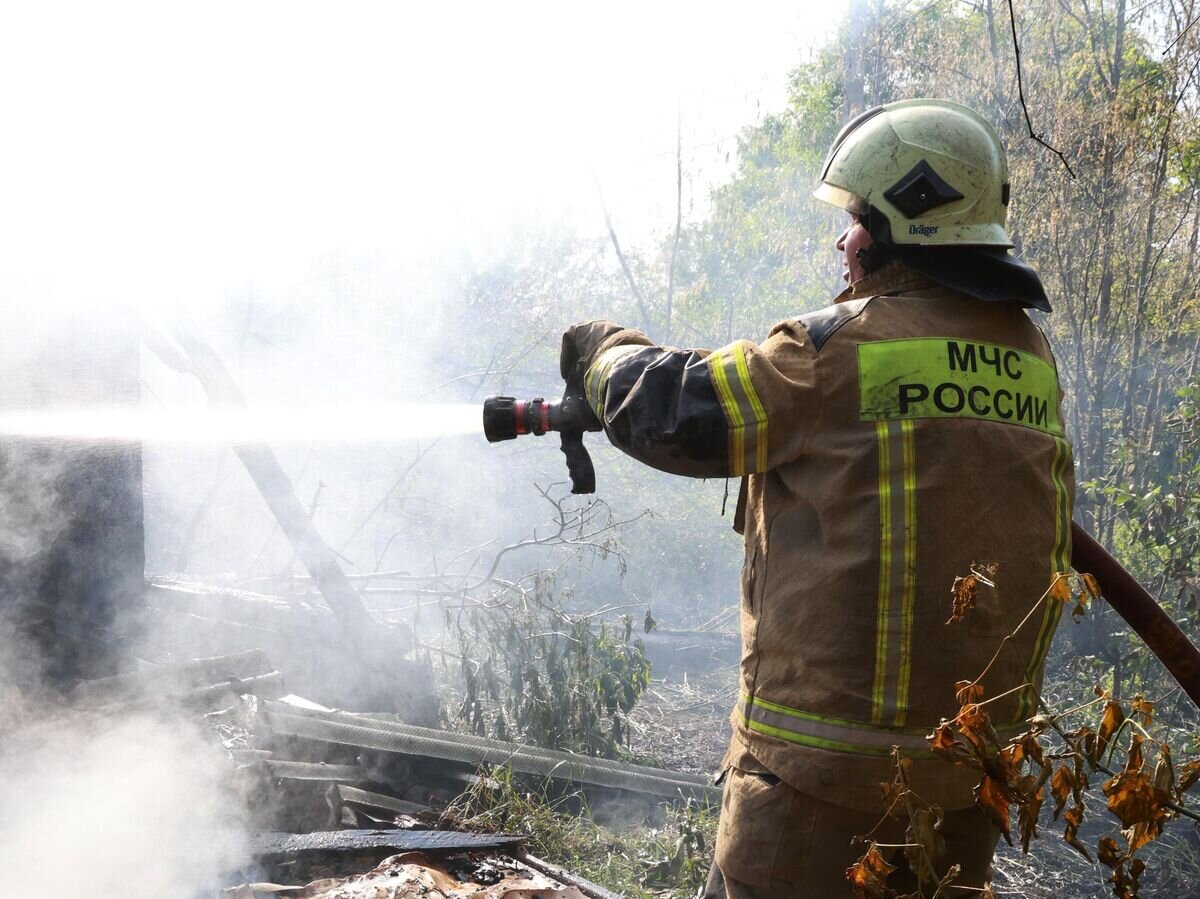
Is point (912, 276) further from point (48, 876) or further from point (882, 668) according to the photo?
point (48, 876)

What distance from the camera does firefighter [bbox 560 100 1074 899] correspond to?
5.87 ft

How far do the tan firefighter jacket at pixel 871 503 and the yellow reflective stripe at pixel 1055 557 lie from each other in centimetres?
2

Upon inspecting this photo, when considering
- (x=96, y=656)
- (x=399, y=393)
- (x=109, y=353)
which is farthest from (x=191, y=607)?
(x=399, y=393)

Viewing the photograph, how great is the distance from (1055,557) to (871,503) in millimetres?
441

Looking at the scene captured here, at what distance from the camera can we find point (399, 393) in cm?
1228

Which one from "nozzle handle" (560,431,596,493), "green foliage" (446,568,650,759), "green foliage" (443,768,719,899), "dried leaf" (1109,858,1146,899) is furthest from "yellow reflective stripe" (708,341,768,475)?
"green foliage" (446,568,650,759)

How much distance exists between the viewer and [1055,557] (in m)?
1.93

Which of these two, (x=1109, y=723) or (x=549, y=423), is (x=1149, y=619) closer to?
(x=1109, y=723)

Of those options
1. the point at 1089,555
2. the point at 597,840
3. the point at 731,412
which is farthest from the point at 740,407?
the point at 597,840

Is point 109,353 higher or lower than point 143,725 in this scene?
higher

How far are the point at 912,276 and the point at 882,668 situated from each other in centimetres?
79

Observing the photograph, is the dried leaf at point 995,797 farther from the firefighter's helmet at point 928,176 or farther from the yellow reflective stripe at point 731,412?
the firefighter's helmet at point 928,176

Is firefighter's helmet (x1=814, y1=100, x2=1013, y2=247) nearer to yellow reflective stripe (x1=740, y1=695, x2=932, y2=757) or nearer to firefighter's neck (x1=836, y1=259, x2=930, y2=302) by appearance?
firefighter's neck (x1=836, y1=259, x2=930, y2=302)

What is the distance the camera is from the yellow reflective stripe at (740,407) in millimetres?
1772
